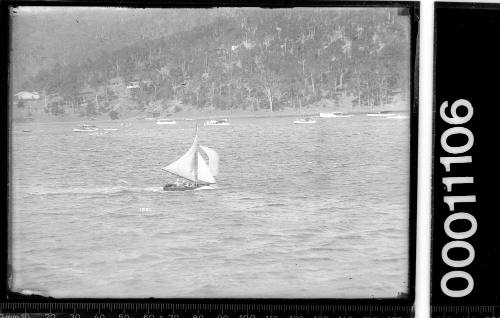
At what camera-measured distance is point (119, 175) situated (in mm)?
2086

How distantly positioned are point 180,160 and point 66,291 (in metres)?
0.55

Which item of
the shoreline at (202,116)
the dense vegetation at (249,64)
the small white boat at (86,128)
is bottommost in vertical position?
the small white boat at (86,128)

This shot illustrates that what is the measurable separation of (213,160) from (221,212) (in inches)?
6.6

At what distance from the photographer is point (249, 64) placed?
83.2 inches

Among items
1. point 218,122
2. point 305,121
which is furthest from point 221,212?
point 305,121

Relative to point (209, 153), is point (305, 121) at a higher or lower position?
higher

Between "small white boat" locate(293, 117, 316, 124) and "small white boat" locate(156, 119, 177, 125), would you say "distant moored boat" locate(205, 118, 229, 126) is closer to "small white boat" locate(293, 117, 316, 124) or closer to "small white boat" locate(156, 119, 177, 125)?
"small white boat" locate(156, 119, 177, 125)

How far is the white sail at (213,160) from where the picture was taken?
2.08 meters

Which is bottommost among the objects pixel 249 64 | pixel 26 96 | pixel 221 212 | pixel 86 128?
pixel 221 212

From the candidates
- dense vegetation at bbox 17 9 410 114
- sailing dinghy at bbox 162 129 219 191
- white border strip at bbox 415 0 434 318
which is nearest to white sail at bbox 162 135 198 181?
sailing dinghy at bbox 162 129 219 191

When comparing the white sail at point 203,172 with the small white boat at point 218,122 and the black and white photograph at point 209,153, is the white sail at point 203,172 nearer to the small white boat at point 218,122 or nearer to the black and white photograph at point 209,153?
the black and white photograph at point 209,153

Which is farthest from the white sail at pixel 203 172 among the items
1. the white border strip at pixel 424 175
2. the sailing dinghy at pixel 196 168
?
the white border strip at pixel 424 175

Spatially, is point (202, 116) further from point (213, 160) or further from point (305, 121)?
point (305, 121)

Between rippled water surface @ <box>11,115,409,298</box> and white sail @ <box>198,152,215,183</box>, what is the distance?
35 mm
